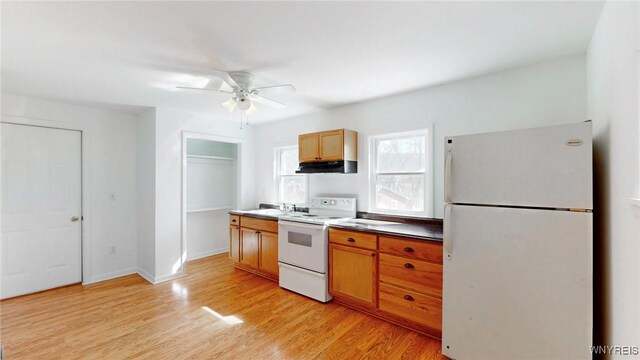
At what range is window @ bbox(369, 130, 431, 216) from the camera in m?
3.08

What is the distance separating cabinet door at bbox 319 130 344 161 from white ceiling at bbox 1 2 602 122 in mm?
662

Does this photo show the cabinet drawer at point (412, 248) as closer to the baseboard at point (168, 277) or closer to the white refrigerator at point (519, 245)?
the white refrigerator at point (519, 245)

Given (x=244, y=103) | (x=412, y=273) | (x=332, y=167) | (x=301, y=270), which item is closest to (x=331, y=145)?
(x=332, y=167)

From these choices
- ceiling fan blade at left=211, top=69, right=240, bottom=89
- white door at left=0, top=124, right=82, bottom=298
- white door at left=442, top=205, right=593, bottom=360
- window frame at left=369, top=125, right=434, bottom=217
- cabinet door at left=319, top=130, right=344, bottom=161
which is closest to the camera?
white door at left=442, top=205, right=593, bottom=360

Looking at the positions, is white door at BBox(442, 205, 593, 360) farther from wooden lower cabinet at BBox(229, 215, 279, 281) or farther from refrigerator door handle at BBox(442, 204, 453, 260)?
wooden lower cabinet at BBox(229, 215, 279, 281)

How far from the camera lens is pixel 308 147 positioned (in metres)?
3.78

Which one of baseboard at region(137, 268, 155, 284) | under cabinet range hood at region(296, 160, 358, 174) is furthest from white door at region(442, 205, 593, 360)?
baseboard at region(137, 268, 155, 284)

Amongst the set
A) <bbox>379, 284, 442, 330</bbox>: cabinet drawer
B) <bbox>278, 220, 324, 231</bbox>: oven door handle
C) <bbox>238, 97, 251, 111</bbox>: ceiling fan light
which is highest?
<bbox>238, 97, 251, 111</bbox>: ceiling fan light

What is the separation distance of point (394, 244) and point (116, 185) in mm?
3998

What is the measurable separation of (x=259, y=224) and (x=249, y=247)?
0.43 metres

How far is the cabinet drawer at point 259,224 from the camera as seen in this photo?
12.0 feet

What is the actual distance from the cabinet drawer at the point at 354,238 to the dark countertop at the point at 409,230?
0.18 feet

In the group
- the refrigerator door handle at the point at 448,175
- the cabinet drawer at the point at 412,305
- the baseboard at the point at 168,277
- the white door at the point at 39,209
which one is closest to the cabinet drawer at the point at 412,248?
the cabinet drawer at the point at 412,305

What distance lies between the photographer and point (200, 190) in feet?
16.1
